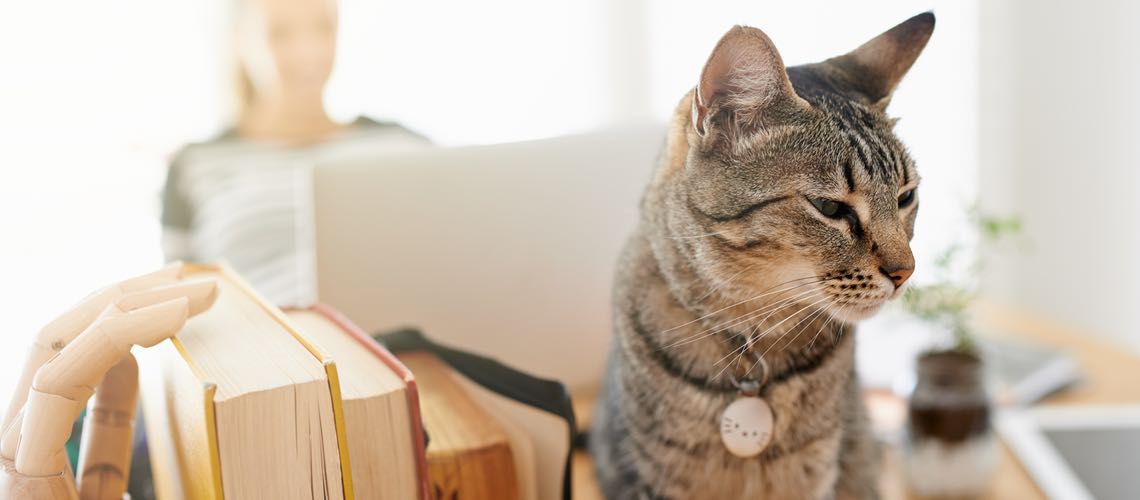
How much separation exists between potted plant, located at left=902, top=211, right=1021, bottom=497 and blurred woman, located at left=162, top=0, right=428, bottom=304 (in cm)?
96

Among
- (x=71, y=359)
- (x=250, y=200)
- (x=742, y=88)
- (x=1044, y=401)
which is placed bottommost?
(x=1044, y=401)

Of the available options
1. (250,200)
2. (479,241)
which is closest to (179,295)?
(479,241)

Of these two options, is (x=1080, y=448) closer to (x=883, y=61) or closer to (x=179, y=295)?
(x=883, y=61)

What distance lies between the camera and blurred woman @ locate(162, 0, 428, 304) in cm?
152

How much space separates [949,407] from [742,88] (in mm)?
479

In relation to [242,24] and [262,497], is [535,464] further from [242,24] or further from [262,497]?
[242,24]

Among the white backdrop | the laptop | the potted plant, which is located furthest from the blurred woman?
the potted plant

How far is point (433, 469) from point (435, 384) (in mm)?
137

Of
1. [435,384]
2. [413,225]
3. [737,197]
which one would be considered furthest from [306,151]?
[737,197]

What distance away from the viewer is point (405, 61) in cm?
237

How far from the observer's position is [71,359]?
529 mm

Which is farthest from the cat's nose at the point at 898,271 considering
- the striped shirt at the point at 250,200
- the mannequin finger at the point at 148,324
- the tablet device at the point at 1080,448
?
the striped shirt at the point at 250,200

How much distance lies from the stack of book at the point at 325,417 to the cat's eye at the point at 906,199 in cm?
30

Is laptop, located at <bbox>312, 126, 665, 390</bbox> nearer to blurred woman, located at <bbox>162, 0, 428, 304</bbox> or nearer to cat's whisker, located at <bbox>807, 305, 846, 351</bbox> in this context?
cat's whisker, located at <bbox>807, 305, 846, 351</bbox>
